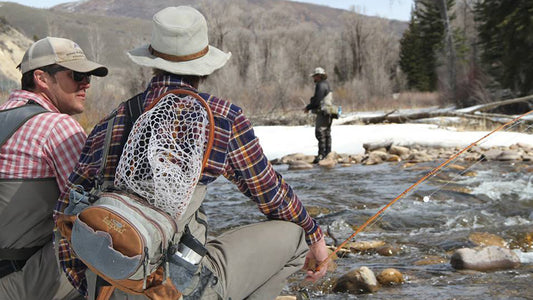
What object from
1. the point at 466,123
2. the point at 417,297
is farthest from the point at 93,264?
the point at 466,123

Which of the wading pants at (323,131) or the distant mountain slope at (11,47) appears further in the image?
the distant mountain slope at (11,47)

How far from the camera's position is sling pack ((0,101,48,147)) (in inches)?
74.1

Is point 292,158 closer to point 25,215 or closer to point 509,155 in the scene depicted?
point 509,155

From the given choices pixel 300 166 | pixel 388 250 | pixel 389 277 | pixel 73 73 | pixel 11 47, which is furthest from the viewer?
pixel 11 47

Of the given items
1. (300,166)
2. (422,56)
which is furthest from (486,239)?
(422,56)

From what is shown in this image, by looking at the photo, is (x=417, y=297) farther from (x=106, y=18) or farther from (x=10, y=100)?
(x=106, y=18)

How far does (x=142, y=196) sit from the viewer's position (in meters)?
1.49

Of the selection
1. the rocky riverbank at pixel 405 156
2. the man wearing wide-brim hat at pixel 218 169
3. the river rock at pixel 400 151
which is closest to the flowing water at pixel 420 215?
the rocky riverbank at pixel 405 156

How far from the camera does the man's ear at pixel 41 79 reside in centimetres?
214

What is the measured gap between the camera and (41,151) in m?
1.89

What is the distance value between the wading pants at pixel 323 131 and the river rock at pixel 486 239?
18.8 ft

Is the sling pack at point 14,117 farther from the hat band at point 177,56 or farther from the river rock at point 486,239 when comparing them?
the river rock at point 486,239

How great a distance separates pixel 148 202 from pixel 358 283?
6.13ft

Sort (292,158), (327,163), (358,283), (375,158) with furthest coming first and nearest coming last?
(292,158)
(375,158)
(327,163)
(358,283)
